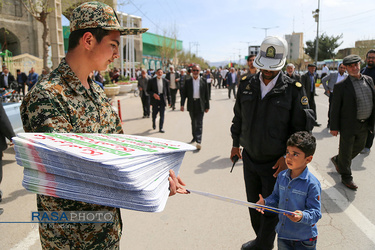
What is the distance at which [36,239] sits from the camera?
336 centimetres

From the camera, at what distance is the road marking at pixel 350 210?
344 cm

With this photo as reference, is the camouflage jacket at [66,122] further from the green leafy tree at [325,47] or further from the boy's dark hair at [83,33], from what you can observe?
the green leafy tree at [325,47]

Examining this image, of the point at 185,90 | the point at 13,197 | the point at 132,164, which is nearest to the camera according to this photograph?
the point at 132,164

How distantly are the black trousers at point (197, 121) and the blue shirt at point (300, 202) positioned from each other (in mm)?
4981

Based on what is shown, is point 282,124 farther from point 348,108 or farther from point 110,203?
point 348,108

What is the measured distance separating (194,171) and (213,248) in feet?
8.40

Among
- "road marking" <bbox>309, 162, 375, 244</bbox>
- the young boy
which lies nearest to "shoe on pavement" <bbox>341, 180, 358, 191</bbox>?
"road marking" <bbox>309, 162, 375, 244</bbox>

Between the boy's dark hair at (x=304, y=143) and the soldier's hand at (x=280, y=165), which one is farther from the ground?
the boy's dark hair at (x=304, y=143)

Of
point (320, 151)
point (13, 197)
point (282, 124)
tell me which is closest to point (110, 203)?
point (282, 124)

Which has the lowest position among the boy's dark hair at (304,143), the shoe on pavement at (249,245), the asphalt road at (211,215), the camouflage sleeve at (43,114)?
the asphalt road at (211,215)

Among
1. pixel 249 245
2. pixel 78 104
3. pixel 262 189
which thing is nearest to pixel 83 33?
pixel 78 104

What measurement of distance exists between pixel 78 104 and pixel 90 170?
53 cm

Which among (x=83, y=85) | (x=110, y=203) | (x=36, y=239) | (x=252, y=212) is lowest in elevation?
(x=36, y=239)

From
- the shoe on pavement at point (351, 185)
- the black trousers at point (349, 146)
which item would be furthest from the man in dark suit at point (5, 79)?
the shoe on pavement at point (351, 185)
